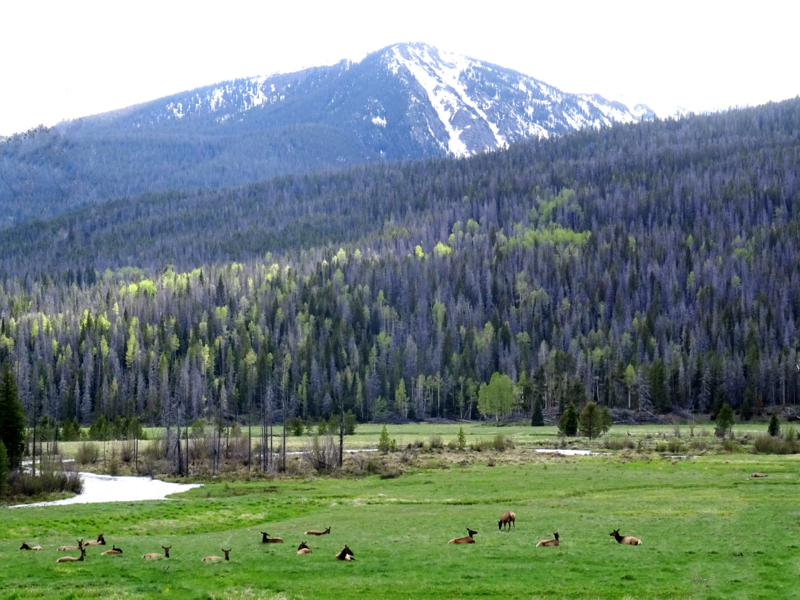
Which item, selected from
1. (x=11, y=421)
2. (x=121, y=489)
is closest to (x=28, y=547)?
(x=121, y=489)

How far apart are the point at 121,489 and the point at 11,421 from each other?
10.7m

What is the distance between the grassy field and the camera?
1096 inches

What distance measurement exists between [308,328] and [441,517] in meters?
148

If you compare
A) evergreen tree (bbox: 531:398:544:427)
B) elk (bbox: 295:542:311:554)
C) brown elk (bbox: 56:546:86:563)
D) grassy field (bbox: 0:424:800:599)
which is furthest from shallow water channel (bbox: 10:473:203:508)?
evergreen tree (bbox: 531:398:544:427)

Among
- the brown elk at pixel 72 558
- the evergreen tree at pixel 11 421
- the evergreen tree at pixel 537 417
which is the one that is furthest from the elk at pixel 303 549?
the evergreen tree at pixel 537 417

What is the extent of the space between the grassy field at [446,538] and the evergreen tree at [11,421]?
15.6 m

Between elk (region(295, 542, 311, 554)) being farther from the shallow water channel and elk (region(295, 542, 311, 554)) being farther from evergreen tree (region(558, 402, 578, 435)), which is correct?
evergreen tree (region(558, 402, 578, 435))

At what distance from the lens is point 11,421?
69.1m

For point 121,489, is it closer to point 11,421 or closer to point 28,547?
point 11,421

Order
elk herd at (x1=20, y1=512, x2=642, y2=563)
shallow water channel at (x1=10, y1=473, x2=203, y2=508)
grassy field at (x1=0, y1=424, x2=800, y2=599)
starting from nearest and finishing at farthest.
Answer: grassy field at (x1=0, y1=424, x2=800, y2=599) → elk herd at (x1=20, y1=512, x2=642, y2=563) → shallow water channel at (x1=10, y1=473, x2=203, y2=508)

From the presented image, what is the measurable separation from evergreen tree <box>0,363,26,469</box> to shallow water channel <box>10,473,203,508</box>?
5.69 metres

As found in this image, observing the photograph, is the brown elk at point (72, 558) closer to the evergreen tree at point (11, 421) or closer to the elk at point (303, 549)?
the elk at point (303, 549)

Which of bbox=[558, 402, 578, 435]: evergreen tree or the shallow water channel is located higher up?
bbox=[558, 402, 578, 435]: evergreen tree

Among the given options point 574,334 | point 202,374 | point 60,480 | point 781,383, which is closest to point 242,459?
point 60,480
